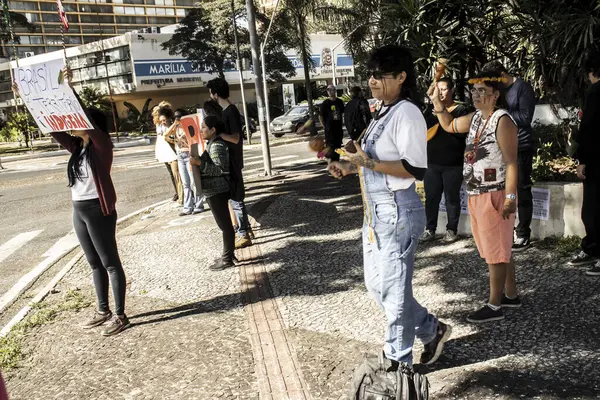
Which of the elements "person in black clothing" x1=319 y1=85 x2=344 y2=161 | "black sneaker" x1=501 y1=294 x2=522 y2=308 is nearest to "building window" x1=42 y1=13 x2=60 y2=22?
"person in black clothing" x1=319 y1=85 x2=344 y2=161

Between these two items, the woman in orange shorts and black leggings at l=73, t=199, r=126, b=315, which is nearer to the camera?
A: the woman in orange shorts

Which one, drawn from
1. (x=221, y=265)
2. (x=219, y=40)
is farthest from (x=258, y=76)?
(x=219, y=40)

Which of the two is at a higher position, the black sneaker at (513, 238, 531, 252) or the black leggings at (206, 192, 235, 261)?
the black leggings at (206, 192, 235, 261)

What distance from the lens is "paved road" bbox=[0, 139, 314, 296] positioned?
788cm

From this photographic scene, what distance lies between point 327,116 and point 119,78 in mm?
37689

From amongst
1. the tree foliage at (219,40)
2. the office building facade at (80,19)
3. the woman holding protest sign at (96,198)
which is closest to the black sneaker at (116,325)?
the woman holding protest sign at (96,198)

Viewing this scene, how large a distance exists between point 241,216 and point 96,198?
2.50m

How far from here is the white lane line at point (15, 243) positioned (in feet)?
26.0

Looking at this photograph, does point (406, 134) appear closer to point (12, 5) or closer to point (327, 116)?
point (327, 116)

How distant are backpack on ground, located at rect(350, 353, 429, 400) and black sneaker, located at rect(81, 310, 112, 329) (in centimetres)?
266

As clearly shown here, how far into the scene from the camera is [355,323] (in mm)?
4328

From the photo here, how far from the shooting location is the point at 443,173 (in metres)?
6.10

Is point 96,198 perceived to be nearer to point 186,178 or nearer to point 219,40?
point 186,178

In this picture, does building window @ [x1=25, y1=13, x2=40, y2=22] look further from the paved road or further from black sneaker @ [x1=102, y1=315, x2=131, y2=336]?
black sneaker @ [x1=102, y1=315, x2=131, y2=336]
